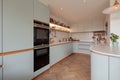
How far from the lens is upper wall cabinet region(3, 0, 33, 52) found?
1442mm

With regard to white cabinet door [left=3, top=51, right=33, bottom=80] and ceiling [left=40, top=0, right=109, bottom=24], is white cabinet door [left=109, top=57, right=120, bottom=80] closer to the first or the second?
white cabinet door [left=3, top=51, right=33, bottom=80]

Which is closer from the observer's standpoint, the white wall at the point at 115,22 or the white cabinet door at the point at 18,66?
the white cabinet door at the point at 18,66

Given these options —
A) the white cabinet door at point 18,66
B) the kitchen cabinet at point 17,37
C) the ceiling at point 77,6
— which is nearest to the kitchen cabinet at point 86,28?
the ceiling at point 77,6

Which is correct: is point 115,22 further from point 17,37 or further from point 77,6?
point 17,37

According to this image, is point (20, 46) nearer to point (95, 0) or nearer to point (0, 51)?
point (0, 51)

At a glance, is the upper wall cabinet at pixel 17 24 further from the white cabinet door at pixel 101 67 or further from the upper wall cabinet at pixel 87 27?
the upper wall cabinet at pixel 87 27

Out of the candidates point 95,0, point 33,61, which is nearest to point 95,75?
point 33,61

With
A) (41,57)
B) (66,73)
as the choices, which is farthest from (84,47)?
(41,57)

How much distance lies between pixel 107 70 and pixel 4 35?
6.10 feet

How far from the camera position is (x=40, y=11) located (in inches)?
94.9

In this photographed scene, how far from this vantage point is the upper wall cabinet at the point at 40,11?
2.24 metres

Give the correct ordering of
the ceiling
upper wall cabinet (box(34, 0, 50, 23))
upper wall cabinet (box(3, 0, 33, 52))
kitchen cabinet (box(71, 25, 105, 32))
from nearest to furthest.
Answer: upper wall cabinet (box(3, 0, 33, 52)) < upper wall cabinet (box(34, 0, 50, 23)) < the ceiling < kitchen cabinet (box(71, 25, 105, 32))

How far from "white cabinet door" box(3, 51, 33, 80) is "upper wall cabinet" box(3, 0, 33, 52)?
177mm

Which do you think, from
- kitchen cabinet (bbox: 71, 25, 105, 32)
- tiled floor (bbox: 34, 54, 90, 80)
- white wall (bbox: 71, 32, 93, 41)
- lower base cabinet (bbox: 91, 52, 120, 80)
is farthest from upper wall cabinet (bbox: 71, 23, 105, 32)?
lower base cabinet (bbox: 91, 52, 120, 80)
